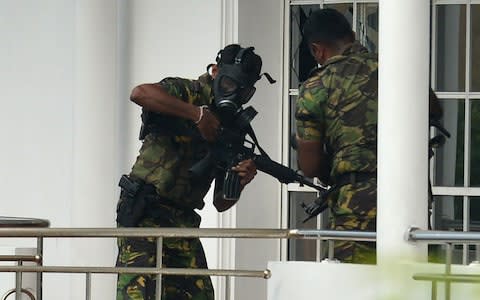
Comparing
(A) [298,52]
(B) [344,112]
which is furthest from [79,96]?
(B) [344,112]

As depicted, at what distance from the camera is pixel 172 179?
484 cm

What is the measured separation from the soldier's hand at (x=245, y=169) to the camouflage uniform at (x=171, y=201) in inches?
6.8

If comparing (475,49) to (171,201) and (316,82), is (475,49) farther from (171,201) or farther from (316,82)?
(171,201)

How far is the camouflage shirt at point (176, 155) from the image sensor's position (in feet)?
15.7

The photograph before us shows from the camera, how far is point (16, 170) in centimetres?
673

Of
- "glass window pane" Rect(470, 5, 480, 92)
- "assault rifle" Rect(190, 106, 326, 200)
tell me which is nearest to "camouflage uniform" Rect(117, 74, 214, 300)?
"assault rifle" Rect(190, 106, 326, 200)

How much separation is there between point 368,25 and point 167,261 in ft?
7.27

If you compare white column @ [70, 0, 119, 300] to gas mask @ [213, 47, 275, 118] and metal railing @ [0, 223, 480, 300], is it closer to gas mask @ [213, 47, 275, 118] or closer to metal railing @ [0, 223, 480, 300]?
metal railing @ [0, 223, 480, 300]

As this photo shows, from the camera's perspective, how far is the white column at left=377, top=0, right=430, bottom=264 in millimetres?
3789

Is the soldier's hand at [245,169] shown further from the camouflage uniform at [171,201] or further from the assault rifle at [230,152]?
the camouflage uniform at [171,201]

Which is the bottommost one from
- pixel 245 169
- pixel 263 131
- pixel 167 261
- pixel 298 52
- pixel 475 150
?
pixel 167 261

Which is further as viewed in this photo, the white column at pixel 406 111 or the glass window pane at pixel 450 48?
the glass window pane at pixel 450 48

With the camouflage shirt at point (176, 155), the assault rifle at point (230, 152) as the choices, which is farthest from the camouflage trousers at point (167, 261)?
the assault rifle at point (230, 152)

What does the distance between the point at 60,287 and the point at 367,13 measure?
2.62 m
